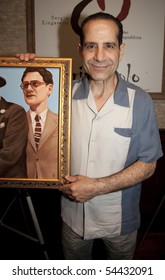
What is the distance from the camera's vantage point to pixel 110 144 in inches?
41.1

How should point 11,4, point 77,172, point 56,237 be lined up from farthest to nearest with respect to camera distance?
1. point 56,237
2. point 11,4
3. point 77,172

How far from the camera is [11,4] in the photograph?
179cm

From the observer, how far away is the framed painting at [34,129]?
1.02m

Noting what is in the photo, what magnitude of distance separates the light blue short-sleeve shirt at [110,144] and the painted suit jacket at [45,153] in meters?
0.09

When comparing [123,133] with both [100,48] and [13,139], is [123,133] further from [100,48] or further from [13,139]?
[13,139]

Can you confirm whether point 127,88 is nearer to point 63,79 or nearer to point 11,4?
point 63,79

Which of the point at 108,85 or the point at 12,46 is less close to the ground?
the point at 12,46

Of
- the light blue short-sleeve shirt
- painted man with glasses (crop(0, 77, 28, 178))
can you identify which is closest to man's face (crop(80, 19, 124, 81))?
the light blue short-sleeve shirt

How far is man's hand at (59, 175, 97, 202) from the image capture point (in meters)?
0.99

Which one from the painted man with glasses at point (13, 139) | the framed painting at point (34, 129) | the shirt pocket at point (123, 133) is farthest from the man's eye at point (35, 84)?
the shirt pocket at point (123, 133)

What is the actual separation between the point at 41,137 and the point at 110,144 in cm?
29
